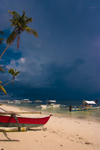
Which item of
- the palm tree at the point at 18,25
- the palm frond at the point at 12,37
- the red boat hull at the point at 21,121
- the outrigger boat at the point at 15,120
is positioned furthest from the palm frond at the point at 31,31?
the red boat hull at the point at 21,121

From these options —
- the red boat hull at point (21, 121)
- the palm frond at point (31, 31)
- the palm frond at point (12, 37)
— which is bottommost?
the red boat hull at point (21, 121)

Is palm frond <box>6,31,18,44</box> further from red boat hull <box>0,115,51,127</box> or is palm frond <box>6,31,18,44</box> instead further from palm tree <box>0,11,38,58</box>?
red boat hull <box>0,115,51,127</box>

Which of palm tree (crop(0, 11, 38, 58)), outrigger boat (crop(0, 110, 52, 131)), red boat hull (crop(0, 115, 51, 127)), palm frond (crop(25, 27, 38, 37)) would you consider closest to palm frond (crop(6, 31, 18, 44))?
palm tree (crop(0, 11, 38, 58))

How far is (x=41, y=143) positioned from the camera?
6340 millimetres

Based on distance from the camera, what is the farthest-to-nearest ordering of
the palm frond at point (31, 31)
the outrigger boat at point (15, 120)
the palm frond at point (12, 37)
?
the palm frond at point (31, 31), the palm frond at point (12, 37), the outrigger boat at point (15, 120)

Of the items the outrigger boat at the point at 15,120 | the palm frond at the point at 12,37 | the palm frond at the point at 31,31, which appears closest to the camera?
the outrigger boat at the point at 15,120

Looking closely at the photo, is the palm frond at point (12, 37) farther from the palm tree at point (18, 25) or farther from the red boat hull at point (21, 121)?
the red boat hull at point (21, 121)

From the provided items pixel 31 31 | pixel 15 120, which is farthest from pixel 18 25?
pixel 15 120

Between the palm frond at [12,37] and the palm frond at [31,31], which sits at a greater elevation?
the palm frond at [31,31]

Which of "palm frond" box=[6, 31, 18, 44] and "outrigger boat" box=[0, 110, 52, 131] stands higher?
"palm frond" box=[6, 31, 18, 44]

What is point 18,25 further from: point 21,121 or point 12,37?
point 21,121

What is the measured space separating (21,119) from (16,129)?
263cm

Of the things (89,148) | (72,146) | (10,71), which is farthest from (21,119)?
(10,71)

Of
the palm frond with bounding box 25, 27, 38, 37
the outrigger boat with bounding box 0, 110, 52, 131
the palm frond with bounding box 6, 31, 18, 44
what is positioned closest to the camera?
the outrigger boat with bounding box 0, 110, 52, 131
